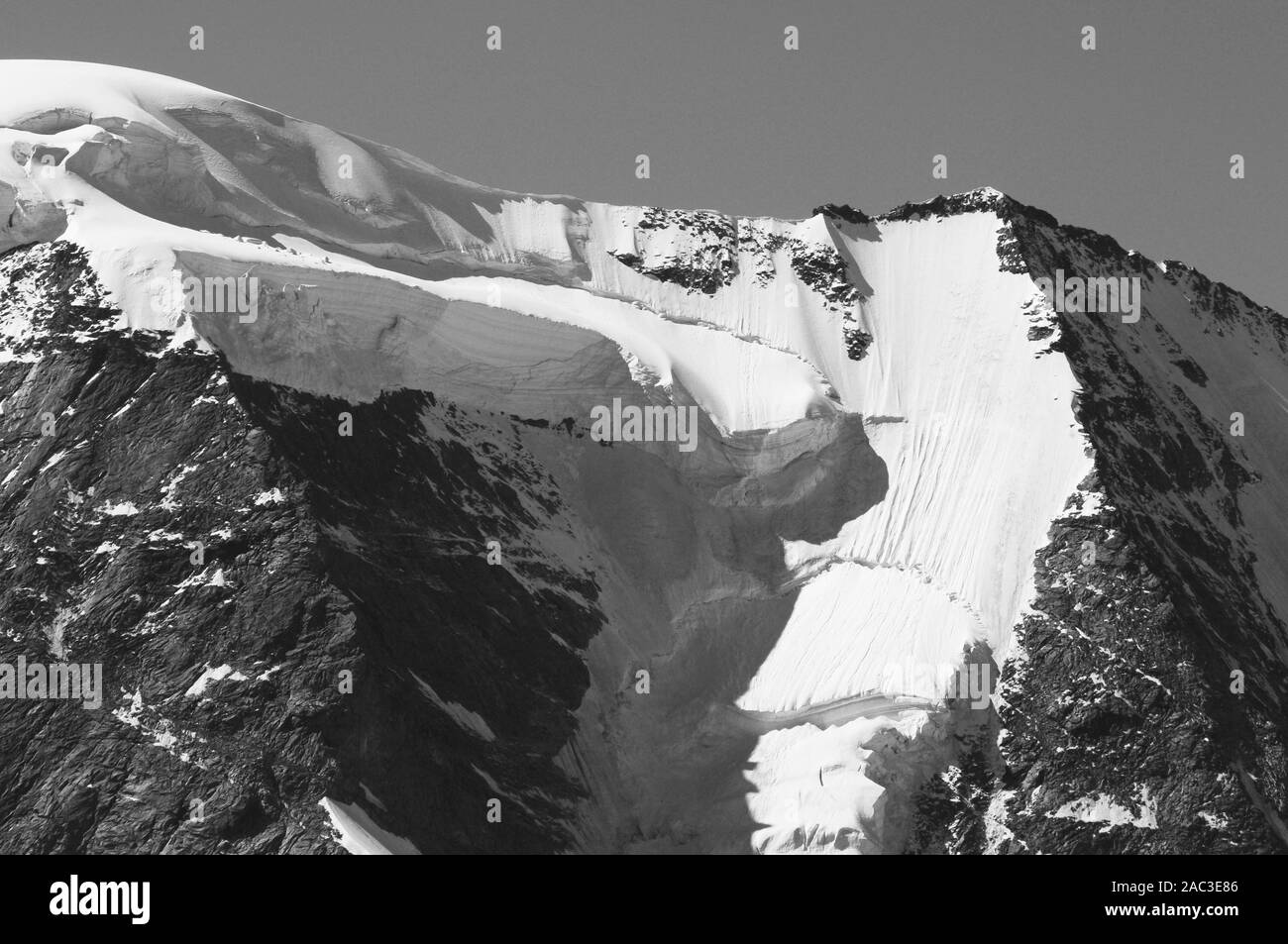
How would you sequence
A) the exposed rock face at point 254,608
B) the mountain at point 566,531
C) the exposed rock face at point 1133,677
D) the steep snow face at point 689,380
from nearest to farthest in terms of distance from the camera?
the exposed rock face at point 254,608 → the mountain at point 566,531 → the exposed rock face at point 1133,677 → the steep snow face at point 689,380

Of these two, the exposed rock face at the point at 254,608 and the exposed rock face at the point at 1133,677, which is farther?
the exposed rock face at the point at 1133,677

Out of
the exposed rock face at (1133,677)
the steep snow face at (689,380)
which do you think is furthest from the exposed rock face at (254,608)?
the exposed rock face at (1133,677)

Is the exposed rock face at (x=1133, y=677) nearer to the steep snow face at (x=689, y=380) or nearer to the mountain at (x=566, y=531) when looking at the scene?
the mountain at (x=566, y=531)

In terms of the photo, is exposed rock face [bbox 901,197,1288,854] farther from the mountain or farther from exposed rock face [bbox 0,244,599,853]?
exposed rock face [bbox 0,244,599,853]

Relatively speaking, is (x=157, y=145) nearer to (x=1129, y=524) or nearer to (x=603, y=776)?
(x=603, y=776)

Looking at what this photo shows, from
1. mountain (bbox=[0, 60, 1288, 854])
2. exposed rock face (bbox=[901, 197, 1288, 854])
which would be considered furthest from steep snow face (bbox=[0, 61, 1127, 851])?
exposed rock face (bbox=[901, 197, 1288, 854])
